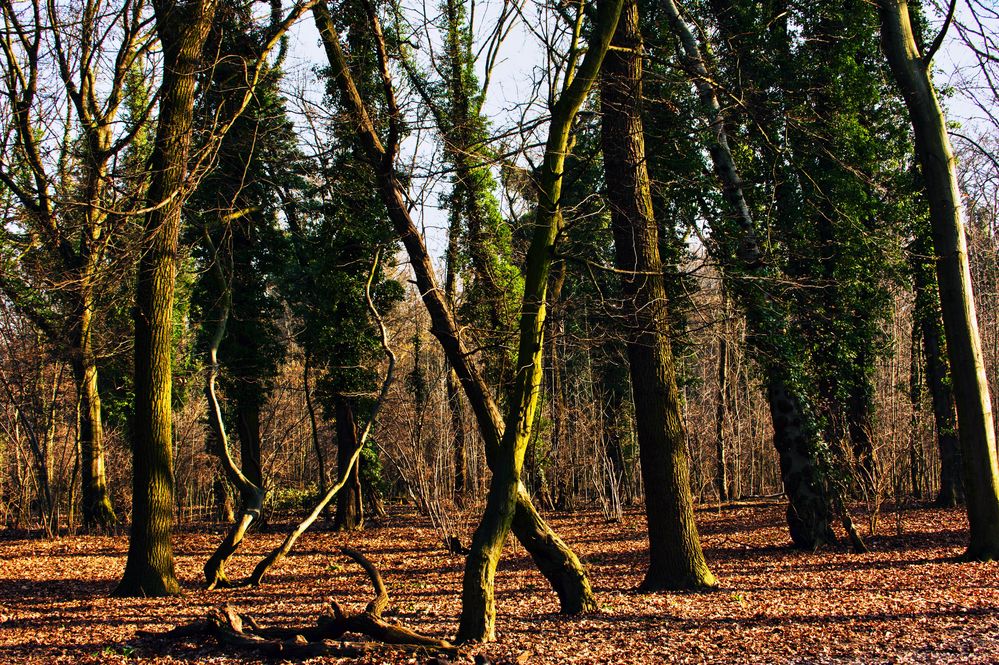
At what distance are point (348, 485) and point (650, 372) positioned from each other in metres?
11.7

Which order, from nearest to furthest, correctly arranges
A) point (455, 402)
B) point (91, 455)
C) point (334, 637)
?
point (334, 637), point (91, 455), point (455, 402)

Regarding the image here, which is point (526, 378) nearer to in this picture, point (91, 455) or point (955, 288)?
point (955, 288)

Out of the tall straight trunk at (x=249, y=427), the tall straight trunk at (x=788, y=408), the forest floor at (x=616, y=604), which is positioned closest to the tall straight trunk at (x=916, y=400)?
the forest floor at (x=616, y=604)

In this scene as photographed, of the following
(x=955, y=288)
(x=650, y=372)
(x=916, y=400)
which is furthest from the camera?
(x=916, y=400)

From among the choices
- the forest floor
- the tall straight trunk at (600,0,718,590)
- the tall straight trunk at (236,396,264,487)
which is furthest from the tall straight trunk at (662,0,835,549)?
the tall straight trunk at (236,396,264,487)

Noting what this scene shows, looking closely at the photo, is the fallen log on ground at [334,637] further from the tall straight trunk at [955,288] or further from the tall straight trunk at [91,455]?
the tall straight trunk at [91,455]

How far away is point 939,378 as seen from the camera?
1642cm

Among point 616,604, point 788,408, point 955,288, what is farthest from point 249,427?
point 955,288

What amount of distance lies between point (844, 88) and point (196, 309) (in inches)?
622

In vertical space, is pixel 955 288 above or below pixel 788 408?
above

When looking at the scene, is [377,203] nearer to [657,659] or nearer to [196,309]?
[196,309]

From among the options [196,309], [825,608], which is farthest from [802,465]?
[196,309]

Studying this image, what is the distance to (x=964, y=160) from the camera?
17.8 m

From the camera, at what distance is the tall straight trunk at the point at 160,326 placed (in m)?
8.38
